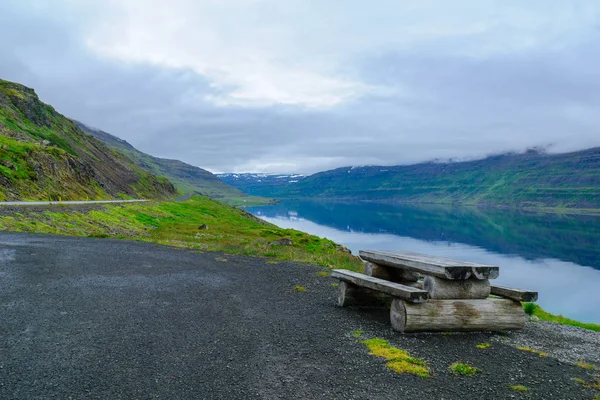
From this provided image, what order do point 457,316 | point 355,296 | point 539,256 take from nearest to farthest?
point 457,316 → point 355,296 → point 539,256

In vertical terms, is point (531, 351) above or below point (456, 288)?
below

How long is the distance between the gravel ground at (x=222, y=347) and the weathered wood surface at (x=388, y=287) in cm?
100

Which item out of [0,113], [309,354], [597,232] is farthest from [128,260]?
[597,232]

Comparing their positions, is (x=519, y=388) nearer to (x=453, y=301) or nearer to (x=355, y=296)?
(x=453, y=301)

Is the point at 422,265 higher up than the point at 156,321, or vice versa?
the point at 422,265

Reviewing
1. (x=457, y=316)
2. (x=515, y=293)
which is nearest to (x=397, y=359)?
(x=457, y=316)

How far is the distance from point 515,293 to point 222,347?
28.4 ft

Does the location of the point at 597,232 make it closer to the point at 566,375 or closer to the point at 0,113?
the point at 566,375

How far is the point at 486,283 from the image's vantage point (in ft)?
38.8

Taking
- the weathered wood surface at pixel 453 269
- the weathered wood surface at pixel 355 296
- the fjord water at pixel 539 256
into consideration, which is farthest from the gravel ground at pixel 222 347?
the fjord water at pixel 539 256

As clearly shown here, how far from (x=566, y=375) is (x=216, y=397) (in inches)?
291

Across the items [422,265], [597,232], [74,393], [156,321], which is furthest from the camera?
[597,232]

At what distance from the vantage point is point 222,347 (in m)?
9.54

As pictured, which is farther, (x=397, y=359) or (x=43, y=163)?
(x=43, y=163)
